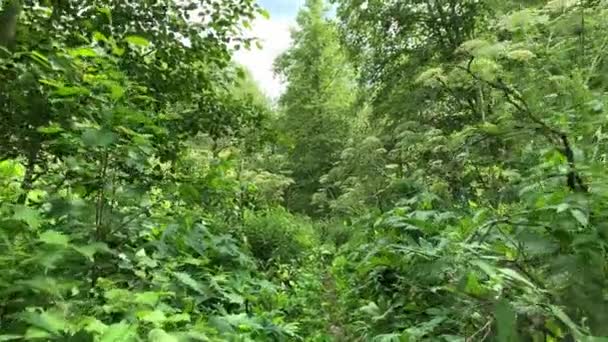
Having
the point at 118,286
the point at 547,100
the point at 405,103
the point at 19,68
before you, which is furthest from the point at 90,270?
the point at 405,103

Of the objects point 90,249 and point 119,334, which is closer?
point 119,334

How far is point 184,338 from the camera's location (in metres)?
1.92

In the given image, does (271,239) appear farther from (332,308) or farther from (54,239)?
(54,239)

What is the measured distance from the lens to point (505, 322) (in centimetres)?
179

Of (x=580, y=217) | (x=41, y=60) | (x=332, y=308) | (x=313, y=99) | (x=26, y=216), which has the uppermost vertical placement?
(x=313, y=99)

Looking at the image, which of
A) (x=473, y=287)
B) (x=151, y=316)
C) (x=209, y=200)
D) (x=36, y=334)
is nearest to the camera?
(x=36, y=334)

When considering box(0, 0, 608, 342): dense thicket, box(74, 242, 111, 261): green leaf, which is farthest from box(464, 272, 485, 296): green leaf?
box(74, 242, 111, 261): green leaf

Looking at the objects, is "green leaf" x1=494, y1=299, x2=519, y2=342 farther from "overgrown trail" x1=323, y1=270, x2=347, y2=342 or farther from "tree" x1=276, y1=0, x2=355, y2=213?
"tree" x1=276, y1=0, x2=355, y2=213

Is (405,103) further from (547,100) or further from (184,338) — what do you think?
(184,338)

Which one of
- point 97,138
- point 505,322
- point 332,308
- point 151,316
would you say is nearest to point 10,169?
point 97,138

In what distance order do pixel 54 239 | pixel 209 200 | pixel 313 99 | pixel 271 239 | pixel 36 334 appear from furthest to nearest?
pixel 313 99 → pixel 271 239 → pixel 209 200 → pixel 54 239 → pixel 36 334

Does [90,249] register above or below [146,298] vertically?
above

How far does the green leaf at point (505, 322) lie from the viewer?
1770mm

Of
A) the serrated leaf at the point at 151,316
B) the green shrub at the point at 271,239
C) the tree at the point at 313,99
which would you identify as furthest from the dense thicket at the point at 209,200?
the tree at the point at 313,99
